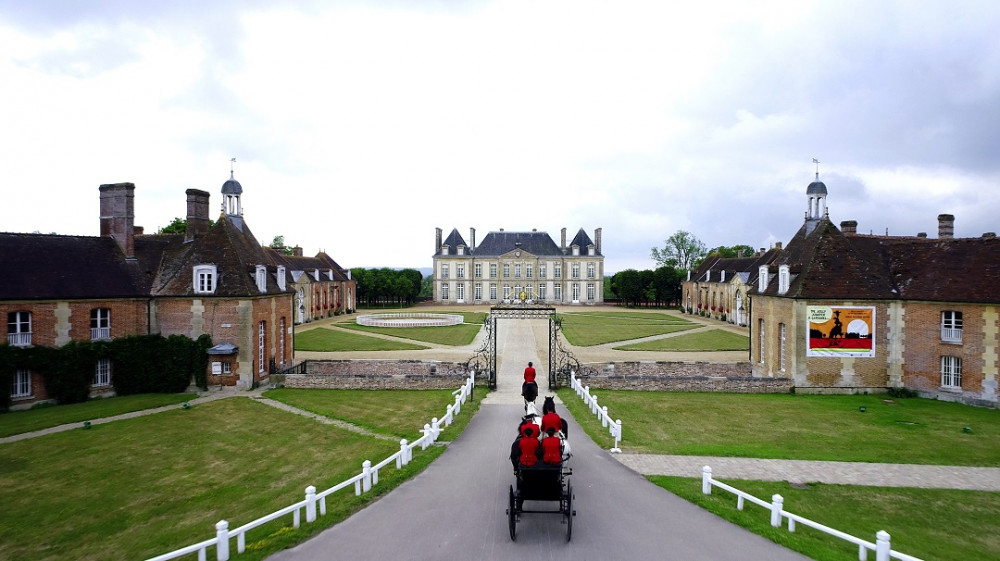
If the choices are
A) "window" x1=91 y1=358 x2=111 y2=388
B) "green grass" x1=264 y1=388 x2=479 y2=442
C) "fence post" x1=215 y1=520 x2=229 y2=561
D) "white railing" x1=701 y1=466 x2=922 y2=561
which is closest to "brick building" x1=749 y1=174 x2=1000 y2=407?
"white railing" x1=701 y1=466 x2=922 y2=561

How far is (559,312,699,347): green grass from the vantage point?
40781mm

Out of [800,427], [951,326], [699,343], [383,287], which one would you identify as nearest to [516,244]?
[383,287]

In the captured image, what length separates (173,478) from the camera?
1324 cm

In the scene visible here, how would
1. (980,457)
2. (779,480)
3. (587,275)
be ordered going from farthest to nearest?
(587,275), (980,457), (779,480)

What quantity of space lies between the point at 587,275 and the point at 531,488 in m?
76.0

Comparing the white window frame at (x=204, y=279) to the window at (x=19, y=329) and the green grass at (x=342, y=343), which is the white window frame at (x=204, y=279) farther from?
the green grass at (x=342, y=343)

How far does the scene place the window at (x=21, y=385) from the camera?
2052 centimetres

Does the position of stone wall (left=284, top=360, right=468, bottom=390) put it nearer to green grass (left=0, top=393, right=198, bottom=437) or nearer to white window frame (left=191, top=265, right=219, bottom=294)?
green grass (left=0, top=393, right=198, bottom=437)

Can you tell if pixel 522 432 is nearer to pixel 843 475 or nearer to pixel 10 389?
pixel 843 475

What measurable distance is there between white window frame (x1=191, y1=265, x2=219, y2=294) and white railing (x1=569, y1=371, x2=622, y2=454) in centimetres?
1719

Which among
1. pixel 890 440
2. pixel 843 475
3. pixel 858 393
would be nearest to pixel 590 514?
pixel 843 475

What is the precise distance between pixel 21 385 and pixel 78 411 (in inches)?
124

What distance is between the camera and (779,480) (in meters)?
12.6

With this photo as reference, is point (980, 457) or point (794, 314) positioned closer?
point (980, 457)
